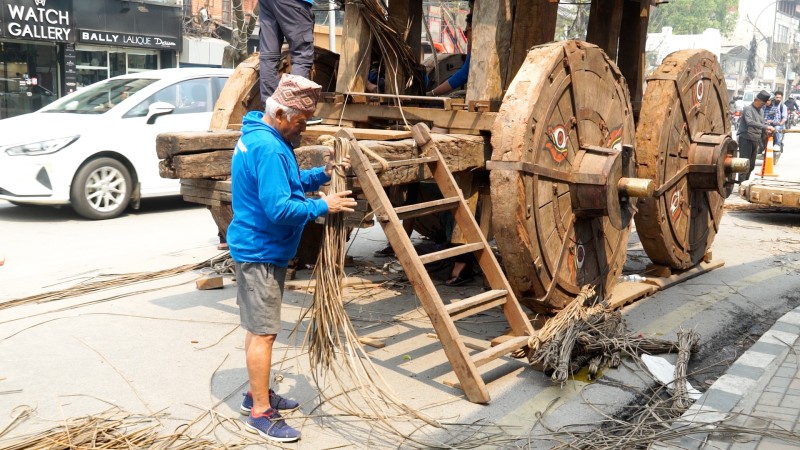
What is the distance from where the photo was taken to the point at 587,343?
5086 mm

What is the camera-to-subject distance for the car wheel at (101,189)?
399 inches

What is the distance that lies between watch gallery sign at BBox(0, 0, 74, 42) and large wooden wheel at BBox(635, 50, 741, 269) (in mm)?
17989

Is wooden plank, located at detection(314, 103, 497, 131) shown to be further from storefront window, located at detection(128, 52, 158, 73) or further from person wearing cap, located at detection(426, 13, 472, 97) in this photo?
storefront window, located at detection(128, 52, 158, 73)

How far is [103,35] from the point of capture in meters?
23.0

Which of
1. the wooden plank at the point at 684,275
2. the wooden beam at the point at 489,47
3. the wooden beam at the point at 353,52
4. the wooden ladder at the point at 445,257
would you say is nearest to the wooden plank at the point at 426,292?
the wooden ladder at the point at 445,257

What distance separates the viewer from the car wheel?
10.1 m

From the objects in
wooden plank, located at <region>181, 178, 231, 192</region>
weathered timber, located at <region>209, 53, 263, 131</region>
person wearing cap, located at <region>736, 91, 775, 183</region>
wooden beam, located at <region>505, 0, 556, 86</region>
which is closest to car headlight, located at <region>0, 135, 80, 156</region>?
weathered timber, located at <region>209, 53, 263, 131</region>

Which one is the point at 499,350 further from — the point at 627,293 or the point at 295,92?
the point at 627,293

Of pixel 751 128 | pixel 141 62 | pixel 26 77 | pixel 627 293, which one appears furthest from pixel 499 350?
pixel 141 62

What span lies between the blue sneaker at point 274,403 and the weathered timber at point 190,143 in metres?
1.72

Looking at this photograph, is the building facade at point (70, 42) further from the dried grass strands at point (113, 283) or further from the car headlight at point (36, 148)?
the dried grass strands at point (113, 283)

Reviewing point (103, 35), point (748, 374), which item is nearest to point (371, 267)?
point (748, 374)

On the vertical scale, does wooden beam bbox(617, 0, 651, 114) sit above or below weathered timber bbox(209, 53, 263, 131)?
above

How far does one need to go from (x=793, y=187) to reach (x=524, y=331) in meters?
7.95
